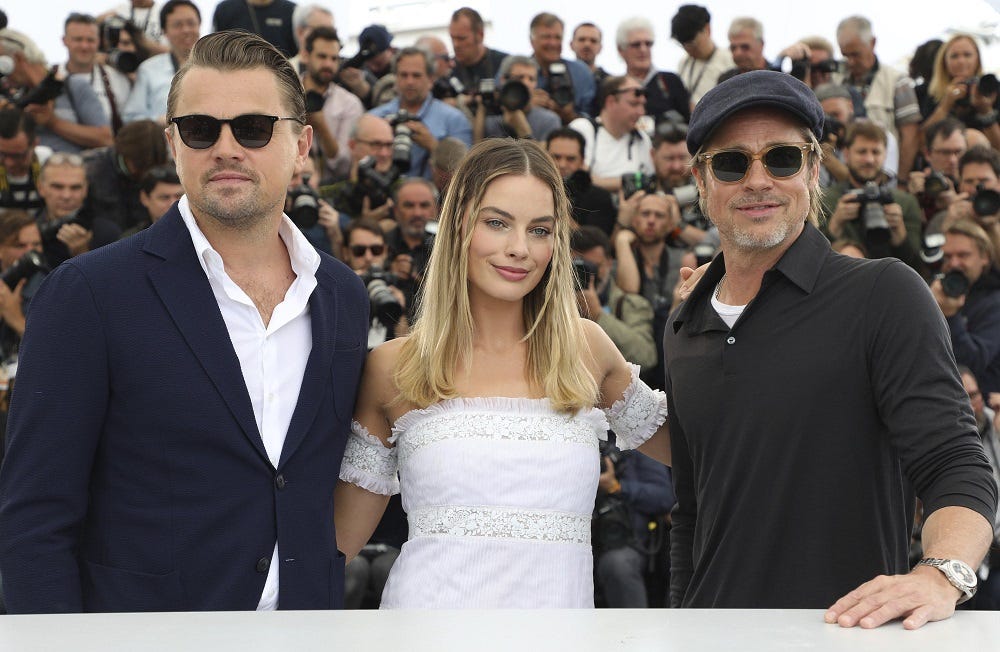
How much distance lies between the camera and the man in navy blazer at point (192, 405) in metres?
2.09

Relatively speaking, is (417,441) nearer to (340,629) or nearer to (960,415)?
(960,415)

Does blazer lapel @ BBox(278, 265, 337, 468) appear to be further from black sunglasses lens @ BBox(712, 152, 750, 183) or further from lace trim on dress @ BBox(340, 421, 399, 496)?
black sunglasses lens @ BBox(712, 152, 750, 183)

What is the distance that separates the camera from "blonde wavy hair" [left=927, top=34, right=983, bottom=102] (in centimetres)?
768

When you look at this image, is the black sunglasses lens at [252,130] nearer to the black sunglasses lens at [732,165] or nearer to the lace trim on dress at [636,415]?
the black sunglasses lens at [732,165]

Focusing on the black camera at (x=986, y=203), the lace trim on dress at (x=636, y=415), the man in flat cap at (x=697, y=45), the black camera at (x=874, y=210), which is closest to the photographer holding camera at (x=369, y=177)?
the man in flat cap at (x=697, y=45)

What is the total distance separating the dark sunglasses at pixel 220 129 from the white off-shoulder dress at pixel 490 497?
0.67 m

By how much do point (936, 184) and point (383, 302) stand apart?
3522 mm

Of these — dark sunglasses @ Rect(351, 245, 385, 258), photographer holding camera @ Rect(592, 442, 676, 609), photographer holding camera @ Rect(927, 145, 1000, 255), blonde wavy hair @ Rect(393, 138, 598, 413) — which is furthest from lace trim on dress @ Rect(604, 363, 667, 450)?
photographer holding camera @ Rect(927, 145, 1000, 255)

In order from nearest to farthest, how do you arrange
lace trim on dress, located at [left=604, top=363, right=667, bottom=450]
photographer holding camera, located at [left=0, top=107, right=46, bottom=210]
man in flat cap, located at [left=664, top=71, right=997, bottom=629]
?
1. man in flat cap, located at [left=664, top=71, right=997, bottom=629]
2. lace trim on dress, located at [left=604, top=363, right=667, bottom=450]
3. photographer holding camera, located at [left=0, top=107, right=46, bottom=210]

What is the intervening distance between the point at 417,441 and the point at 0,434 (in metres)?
3.42

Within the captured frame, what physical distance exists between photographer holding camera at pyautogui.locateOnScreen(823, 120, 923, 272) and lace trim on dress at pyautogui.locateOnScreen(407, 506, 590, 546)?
402 centimetres

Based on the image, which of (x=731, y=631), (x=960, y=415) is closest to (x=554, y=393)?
(x=960, y=415)

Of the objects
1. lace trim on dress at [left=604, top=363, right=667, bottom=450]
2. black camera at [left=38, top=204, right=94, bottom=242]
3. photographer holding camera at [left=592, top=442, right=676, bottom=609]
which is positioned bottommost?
photographer holding camera at [left=592, top=442, right=676, bottom=609]

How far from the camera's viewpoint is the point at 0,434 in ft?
17.3
